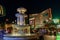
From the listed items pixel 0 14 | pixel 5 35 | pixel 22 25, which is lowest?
pixel 5 35

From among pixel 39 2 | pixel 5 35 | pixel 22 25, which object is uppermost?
pixel 39 2

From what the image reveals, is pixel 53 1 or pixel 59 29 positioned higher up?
pixel 53 1

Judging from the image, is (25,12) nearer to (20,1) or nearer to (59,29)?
(20,1)

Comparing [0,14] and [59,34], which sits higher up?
[0,14]

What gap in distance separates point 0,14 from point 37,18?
1.68 feet

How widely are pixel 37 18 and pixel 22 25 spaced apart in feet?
0.74

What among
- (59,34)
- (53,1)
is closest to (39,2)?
(53,1)

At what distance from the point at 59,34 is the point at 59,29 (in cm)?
7

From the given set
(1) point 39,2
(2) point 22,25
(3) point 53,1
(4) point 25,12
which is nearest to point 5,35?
(2) point 22,25

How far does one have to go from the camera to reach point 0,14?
6.86 ft

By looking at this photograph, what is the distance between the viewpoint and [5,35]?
2.03m

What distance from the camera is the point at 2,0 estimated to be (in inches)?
82.3

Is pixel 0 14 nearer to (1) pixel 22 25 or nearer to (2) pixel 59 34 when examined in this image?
(1) pixel 22 25

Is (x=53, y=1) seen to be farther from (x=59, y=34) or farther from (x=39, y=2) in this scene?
(x=59, y=34)
